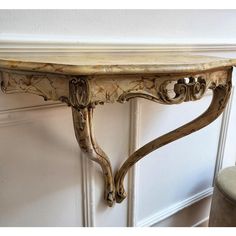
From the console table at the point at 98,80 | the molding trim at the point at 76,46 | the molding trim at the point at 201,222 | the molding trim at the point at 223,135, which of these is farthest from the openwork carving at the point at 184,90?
the molding trim at the point at 201,222

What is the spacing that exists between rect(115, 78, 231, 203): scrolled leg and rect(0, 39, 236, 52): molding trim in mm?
228

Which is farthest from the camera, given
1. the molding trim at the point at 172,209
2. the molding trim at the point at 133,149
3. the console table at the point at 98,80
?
the molding trim at the point at 172,209

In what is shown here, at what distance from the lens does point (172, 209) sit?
3.80ft

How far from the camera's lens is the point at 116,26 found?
2.56ft

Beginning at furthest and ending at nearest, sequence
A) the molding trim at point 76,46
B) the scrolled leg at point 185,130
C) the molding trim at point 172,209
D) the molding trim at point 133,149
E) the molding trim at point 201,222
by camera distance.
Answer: the molding trim at point 201,222, the molding trim at point 172,209, the molding trim at point 133,149, the scrolled leg at point 185,130, the molding trim at point 76,46

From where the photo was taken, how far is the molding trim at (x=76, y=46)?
2.10 feet

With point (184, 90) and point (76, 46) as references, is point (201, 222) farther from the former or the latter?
point (76, 46)

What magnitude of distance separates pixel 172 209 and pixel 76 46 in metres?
0.88

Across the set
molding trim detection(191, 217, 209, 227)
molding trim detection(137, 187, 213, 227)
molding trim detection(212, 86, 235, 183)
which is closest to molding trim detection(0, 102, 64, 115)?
molding trim detection(137, 187, 213, 227)

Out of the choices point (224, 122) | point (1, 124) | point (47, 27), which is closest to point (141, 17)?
point (47, 27)

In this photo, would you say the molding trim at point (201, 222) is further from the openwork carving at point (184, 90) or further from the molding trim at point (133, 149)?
the openwork carving at point (184, 90)

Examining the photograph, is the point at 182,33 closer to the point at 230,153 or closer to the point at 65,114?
the point at 65,114
